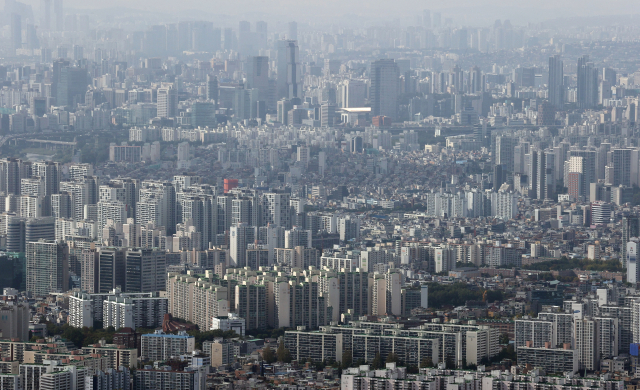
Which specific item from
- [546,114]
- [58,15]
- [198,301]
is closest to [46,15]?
[58,15]

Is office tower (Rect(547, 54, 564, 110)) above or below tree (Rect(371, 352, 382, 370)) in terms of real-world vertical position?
above

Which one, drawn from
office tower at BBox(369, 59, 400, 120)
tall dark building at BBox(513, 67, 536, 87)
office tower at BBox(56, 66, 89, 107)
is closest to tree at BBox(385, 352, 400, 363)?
office tower at BBox(56, 66, 89, 107)

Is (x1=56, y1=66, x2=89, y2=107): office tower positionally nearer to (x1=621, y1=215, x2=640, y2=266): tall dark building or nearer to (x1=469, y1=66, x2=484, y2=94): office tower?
(x1=469, y1=66, x2=484, y2=94): office tower

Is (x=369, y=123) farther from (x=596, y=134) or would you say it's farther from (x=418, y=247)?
(x=418, y=247)

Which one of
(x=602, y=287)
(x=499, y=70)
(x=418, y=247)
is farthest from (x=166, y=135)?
(x=602, y=287)

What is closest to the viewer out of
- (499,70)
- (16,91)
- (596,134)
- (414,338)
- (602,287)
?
(414,338)

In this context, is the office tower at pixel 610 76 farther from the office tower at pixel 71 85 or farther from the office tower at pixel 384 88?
the office tower at pixel 71 85

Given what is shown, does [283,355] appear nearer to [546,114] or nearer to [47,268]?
[47,268]
